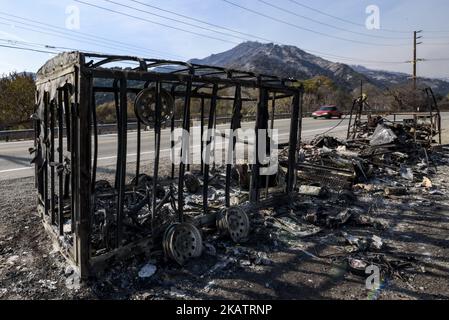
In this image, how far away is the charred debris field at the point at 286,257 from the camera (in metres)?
3.70

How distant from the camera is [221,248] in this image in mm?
4715

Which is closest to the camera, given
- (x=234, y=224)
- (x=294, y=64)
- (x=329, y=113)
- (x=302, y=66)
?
(x=234, y=224)

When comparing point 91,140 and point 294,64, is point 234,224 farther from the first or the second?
point 294,64

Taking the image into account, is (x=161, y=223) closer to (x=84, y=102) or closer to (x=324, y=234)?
(x=84, y=102)

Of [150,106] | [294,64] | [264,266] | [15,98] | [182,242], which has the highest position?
[294,64]

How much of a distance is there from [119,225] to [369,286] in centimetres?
295

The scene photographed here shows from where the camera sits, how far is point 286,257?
4535 millimetres

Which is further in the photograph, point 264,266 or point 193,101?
point 193,101

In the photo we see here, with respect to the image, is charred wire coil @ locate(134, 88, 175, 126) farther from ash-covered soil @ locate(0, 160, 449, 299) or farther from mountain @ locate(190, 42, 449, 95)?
mountain @ locate(190, 42, 449, 95)

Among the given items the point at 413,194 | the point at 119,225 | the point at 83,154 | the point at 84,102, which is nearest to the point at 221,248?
the point at 119,225

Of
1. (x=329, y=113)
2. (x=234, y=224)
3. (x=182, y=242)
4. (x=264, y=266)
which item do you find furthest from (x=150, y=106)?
(x=329, y=113)

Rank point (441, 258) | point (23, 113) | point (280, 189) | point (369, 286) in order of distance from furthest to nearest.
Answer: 1. point (23, 113)
2. point (280, 189)
3. point (441, 258)
4. point (369, 286)

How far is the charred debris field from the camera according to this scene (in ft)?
12.1

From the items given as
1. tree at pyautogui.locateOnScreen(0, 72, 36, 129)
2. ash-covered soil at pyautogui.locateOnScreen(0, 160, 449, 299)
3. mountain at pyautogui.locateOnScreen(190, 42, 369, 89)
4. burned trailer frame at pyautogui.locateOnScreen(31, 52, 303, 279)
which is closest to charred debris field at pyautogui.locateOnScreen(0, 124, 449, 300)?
ash-covered soil at pyautogui.locateOnScreen(0, 160, 449, 299)
